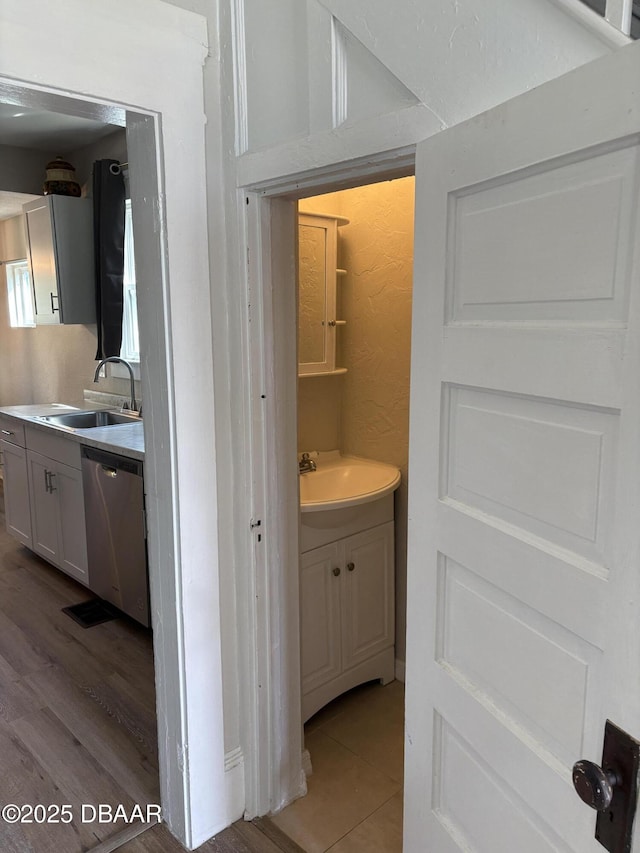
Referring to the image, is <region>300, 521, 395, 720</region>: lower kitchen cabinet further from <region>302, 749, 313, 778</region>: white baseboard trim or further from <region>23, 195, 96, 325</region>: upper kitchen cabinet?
<region>23, 195, 96, 325</region>: upper kitchen cabinet

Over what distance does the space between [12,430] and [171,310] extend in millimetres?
2669

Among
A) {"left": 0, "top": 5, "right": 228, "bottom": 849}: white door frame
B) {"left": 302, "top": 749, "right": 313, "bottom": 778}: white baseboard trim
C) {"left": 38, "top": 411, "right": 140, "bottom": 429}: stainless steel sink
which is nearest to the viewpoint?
{"left": 0, "top": 5, "right": 228, "bottom": 849}: white door frame

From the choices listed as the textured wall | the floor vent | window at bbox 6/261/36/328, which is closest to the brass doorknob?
the textured wall

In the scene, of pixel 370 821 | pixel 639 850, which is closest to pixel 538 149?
pixel 639 850

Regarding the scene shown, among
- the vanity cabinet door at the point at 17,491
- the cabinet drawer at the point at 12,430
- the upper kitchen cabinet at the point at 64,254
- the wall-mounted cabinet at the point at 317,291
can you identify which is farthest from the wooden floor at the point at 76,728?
the upper kitchen cabinet at the point at 64,254

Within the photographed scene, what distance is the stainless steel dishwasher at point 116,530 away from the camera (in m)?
2.83

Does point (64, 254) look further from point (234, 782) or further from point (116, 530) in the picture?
point (234, 782)

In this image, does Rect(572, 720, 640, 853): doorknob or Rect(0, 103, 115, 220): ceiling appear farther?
Rect(0, 103, 115, 220): ceiling

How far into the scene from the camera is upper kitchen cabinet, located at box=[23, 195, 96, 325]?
3.70 metres

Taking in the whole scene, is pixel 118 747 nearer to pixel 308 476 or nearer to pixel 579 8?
pixel 308 476

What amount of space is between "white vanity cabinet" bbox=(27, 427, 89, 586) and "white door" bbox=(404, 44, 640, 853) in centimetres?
250

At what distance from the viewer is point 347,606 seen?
2.43 meters

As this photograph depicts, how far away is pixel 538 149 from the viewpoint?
85cm

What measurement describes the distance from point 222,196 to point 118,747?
194cm
